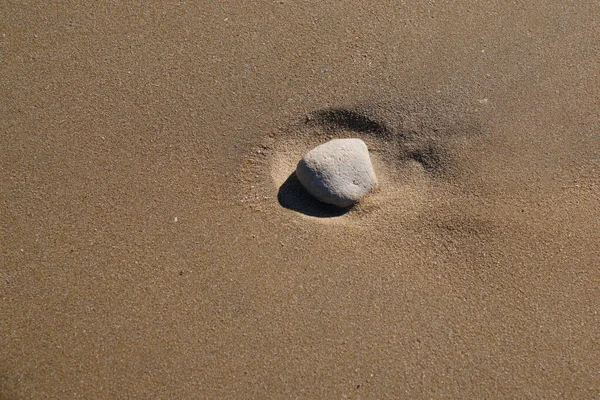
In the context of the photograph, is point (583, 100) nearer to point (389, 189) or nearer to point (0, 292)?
point (389, 189)

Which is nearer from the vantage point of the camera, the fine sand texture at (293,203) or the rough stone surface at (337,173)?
the fine sand texture at (293,203)

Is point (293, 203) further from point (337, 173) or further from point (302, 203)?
point (337, 173)

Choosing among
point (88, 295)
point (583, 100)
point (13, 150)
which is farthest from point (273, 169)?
point (583, 100)

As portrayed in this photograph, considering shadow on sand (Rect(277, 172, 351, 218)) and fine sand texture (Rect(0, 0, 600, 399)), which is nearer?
fine sand texture (Rect(0, 0, 600, 399))

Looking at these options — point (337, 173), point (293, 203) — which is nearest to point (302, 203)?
point (293, 203)

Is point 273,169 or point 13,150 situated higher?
point 273,169

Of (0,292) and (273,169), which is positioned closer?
(0,292)
